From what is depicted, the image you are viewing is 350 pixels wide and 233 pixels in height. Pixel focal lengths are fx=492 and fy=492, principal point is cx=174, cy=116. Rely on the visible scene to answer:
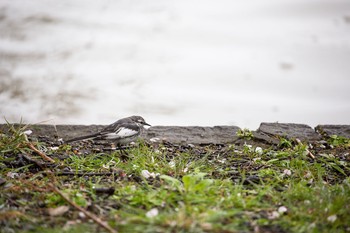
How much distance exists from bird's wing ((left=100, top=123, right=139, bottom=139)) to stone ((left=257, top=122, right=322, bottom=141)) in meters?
1.56

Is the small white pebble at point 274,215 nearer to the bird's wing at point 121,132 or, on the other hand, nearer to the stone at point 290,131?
the bird's wing at point 121,132

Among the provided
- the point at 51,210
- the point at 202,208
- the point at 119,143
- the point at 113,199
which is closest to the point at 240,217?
the point at 202,208

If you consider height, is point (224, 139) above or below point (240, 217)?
Answer: above

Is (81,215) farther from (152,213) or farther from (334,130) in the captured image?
(334,130)

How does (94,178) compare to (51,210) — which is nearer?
(51,210)

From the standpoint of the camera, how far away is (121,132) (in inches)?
189

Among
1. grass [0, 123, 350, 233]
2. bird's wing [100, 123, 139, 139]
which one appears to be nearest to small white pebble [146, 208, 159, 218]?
grass [0, 123, 350, 233]

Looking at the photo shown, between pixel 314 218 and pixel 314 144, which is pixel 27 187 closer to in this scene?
pixel 314 218

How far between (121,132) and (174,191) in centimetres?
159

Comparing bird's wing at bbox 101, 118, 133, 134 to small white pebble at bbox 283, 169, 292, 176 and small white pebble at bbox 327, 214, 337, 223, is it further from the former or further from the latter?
small white pebble at bbox 327, 214, 337, 223

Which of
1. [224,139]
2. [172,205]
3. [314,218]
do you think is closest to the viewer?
[314,218]

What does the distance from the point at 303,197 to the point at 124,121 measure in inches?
88.2

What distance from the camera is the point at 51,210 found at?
3070 millimetres

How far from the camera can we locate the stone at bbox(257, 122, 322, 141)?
545 cm
